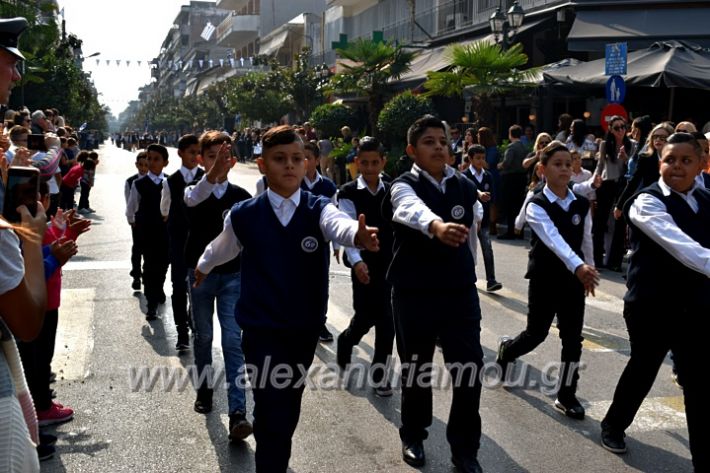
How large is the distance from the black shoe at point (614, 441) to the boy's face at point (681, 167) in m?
1.53

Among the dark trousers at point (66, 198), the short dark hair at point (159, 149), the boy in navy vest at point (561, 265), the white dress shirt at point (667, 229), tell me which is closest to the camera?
the white dress shirt at point (667, 229)

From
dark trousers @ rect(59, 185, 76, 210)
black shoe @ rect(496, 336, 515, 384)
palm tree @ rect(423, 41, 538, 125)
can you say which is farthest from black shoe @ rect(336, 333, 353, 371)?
palm tree @ rect(423, 41, 538, 125)

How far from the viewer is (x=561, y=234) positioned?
563 cm

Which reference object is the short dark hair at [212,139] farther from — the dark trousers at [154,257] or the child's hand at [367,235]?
the dark trousers at [154,257]

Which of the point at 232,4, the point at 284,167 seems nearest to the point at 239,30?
the point at 232,4

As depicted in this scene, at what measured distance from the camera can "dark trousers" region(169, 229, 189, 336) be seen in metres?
7.07

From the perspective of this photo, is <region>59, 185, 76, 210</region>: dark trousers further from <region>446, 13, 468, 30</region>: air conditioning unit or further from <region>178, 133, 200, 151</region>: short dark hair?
<region>446, 13, 468, 30</region>: air conditioning unit

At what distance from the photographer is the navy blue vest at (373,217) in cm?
635

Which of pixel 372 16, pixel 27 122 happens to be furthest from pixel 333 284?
pixel 372 16

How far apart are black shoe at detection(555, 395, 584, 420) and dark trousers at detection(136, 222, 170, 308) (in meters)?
4.46

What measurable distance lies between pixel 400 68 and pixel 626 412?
21.8 meters

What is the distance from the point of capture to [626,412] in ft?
16.1

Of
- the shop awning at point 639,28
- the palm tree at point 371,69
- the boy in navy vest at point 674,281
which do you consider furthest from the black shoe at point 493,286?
the palm tree at point 371,69

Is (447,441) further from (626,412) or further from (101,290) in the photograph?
(101,290)
